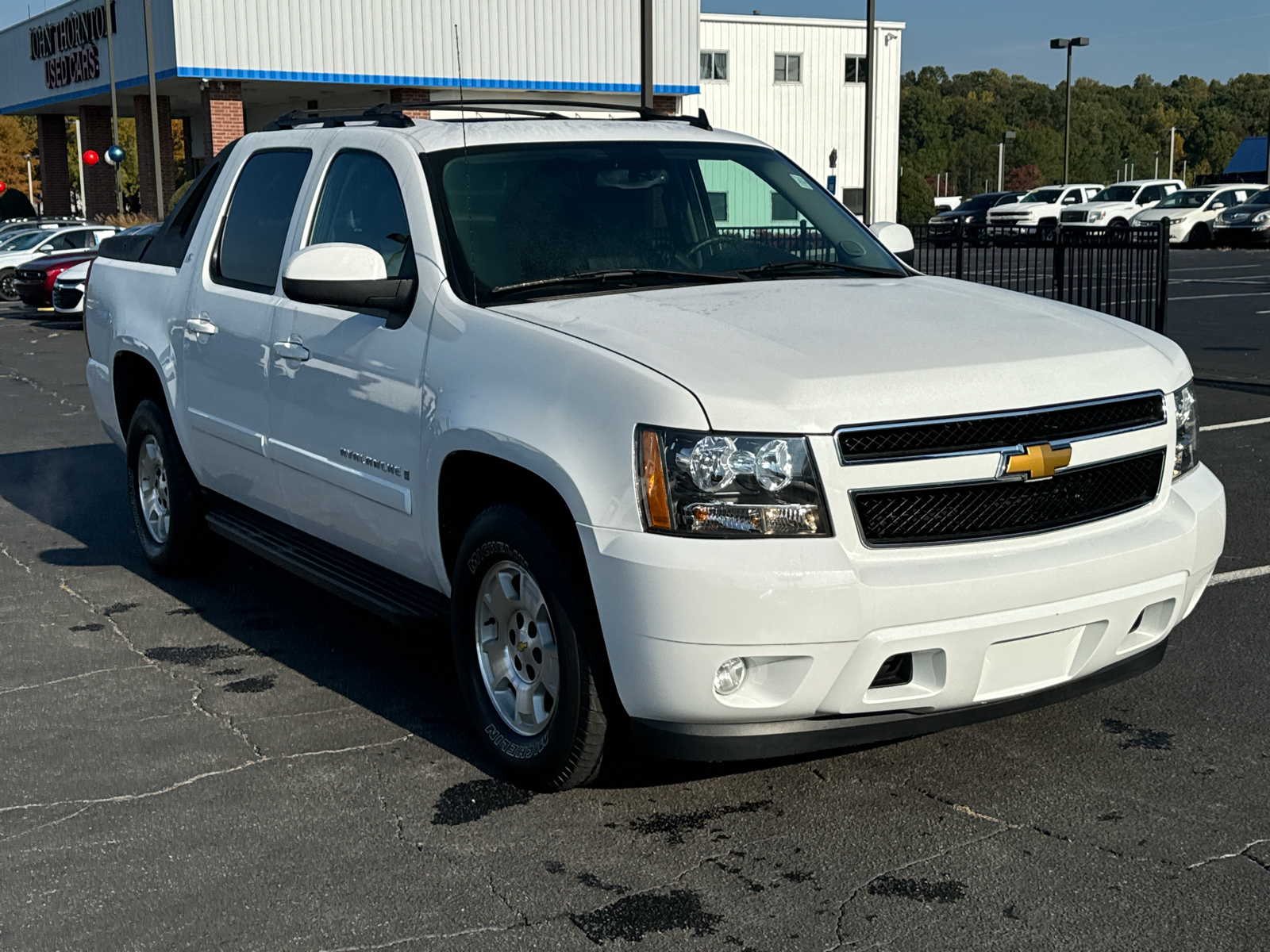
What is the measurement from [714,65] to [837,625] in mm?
50408

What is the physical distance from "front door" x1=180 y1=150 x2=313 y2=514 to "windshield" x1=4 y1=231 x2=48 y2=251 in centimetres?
2632

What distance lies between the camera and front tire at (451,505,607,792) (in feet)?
12.9

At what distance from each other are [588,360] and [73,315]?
22584mm

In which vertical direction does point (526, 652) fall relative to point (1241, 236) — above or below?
below

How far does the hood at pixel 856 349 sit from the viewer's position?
3635mm

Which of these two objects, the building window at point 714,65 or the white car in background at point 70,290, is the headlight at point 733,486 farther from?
the building window at point 714,65

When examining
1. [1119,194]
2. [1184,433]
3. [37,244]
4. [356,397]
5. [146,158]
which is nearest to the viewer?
[1184,433]

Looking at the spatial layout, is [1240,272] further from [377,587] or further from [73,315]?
[377,587]

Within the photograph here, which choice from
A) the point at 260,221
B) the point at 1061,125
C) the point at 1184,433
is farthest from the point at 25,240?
the point at 1061,125

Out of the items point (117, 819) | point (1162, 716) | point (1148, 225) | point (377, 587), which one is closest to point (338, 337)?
point (377, 587)

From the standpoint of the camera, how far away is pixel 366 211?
5195mm

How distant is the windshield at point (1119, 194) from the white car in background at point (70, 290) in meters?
35.4

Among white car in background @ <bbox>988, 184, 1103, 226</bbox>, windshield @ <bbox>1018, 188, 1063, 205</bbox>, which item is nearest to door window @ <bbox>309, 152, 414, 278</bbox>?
white car in background @ <bbox>988, 184, 1103, 226</bbox>

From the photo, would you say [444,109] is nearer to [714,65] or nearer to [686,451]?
[686,451]
